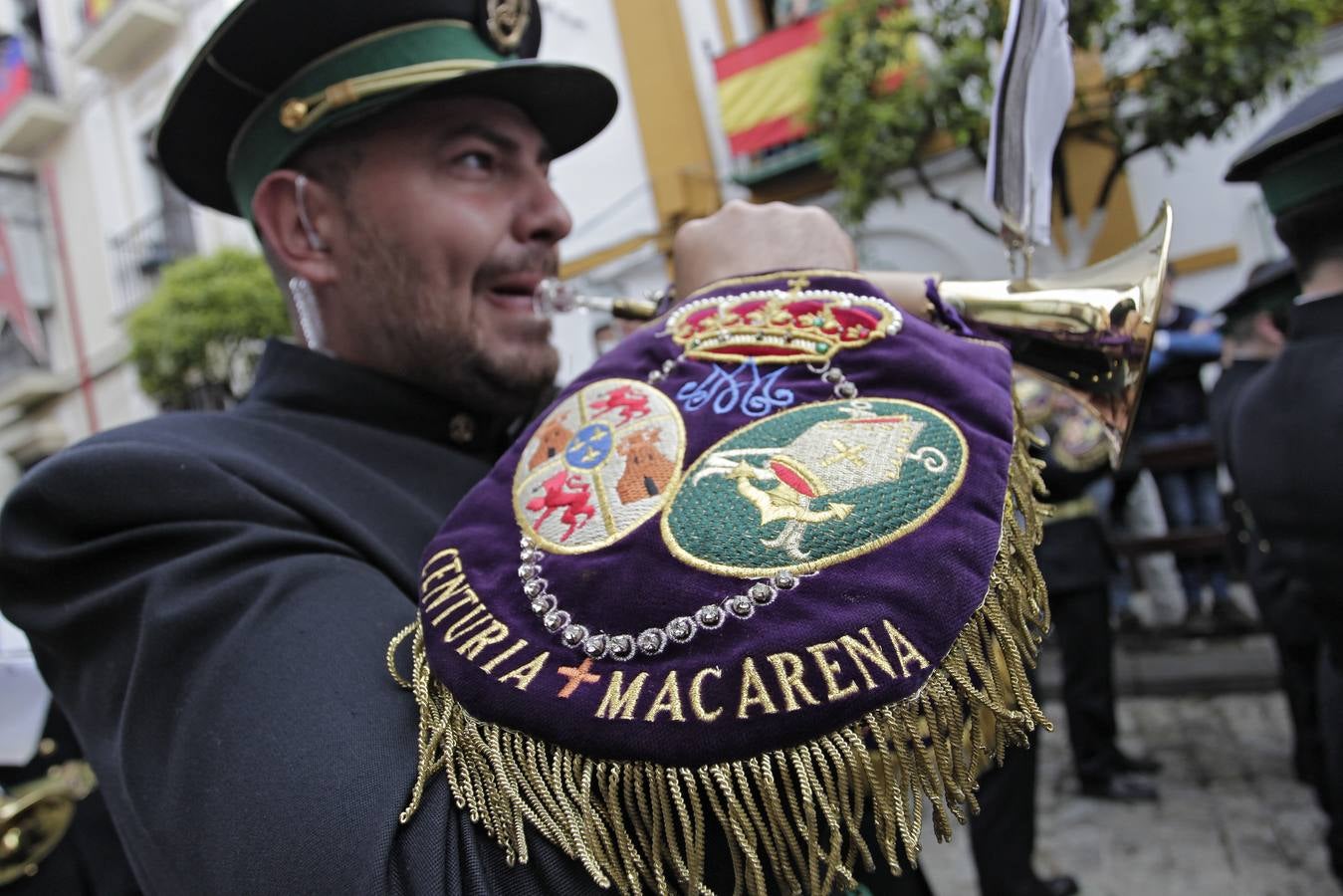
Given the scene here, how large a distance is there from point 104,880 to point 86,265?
46.2 ft

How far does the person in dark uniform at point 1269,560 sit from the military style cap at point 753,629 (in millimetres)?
2938

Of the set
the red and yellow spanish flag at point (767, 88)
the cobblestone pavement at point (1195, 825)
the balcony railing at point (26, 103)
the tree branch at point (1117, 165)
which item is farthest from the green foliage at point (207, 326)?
the cobblestone pavement at point (1195, 825)

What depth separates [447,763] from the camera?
0.70 m

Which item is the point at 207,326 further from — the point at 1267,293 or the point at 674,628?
the point at 674,628

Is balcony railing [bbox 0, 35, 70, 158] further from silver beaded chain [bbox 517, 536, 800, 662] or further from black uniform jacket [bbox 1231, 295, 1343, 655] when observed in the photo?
silver beaded chain [bbox 517, 536, 800, 662]

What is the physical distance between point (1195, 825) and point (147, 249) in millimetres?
12567

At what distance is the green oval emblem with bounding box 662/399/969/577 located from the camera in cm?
67

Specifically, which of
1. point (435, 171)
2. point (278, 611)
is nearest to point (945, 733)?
point (278, 611)

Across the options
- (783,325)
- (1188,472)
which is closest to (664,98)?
(1188,472)

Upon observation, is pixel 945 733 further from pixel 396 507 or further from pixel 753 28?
pixel 753 28

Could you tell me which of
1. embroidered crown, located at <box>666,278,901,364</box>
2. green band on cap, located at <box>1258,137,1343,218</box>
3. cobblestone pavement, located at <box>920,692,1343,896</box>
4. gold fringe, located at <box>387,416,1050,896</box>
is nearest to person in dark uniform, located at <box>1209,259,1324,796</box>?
cobblestone pavement, located at <box>920,692,1343,896</box>

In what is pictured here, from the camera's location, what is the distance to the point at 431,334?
1281 mm

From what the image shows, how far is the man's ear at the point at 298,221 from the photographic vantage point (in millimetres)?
1347

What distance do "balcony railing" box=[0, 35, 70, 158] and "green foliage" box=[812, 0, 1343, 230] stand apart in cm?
1137
